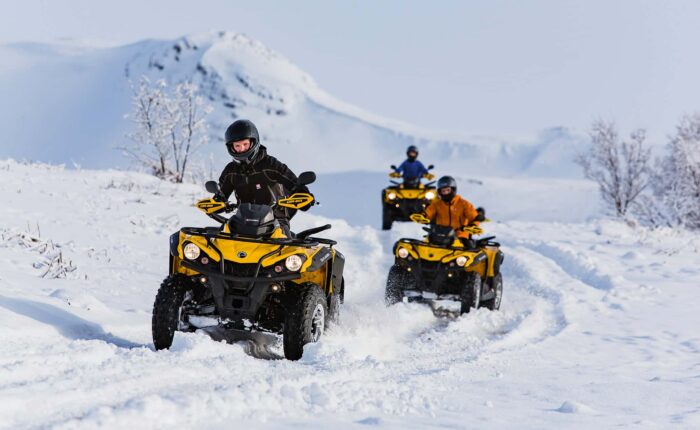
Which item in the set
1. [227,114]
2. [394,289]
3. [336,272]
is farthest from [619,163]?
[227,114]

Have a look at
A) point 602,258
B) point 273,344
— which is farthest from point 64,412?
point 602,258

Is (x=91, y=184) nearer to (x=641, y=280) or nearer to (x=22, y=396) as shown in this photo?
(x=641, y=280)

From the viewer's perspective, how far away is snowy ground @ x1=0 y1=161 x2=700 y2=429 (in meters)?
4.16

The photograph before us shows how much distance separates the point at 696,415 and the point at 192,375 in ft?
9.96

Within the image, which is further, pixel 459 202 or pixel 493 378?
pixel 459 202

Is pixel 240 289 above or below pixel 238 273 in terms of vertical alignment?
below

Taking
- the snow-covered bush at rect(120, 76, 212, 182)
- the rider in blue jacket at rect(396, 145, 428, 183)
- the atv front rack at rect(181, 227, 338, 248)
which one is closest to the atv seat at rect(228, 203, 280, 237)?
the atv front rack at rect(181, 227, 338, 248)

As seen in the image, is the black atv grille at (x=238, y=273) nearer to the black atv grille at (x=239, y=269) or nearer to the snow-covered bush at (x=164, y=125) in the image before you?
the black atv grille at (x=239, y=269)

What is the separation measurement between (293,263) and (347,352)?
31.8 inches

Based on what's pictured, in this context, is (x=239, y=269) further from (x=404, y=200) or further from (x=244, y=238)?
(x=404, y=200)

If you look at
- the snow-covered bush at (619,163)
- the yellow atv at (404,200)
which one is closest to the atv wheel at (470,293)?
the yellow atv at (404,200)

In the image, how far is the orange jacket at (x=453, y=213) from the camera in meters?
11.4

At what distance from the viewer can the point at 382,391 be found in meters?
4.70

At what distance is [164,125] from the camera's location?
2950 cm
